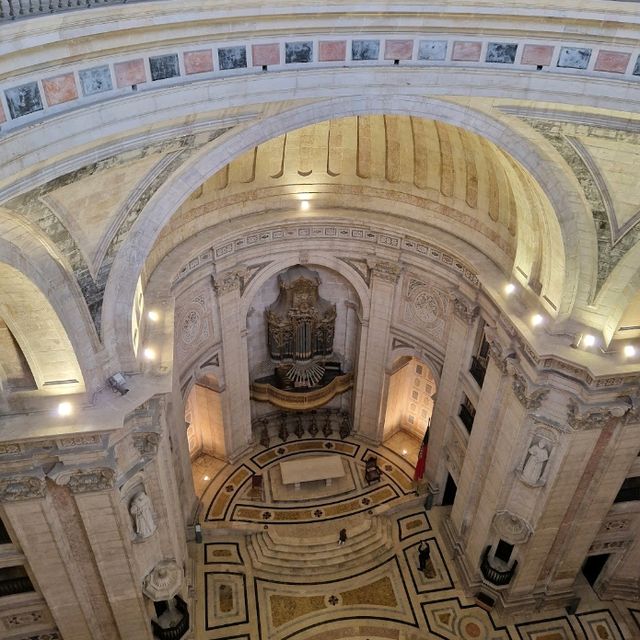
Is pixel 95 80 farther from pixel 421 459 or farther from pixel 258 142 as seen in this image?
pixel 421 459

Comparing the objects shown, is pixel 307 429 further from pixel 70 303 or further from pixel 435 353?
pixel 70 303

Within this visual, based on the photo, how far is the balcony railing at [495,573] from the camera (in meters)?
16.8

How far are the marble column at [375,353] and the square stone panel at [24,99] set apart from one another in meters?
12.2

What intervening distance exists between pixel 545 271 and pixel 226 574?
1263cm

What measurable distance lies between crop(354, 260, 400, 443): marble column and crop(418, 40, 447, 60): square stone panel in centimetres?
845

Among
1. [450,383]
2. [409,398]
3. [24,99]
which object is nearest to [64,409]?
[24,99]

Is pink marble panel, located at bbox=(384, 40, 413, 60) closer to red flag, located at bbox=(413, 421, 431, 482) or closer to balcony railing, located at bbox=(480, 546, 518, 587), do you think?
balcony railing, located at bbox=(480, 546, 518, 587)

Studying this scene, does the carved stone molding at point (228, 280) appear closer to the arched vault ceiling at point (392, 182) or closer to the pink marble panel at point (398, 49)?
the arched vault ceiling at point (392, 182)

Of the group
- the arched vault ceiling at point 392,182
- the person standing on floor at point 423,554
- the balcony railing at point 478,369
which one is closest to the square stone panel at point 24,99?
the arched vault ceiling at point 392,182

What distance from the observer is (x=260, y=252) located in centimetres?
1803

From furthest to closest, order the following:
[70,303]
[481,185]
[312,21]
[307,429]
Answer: [307,429] < [481,185] < [70,303] < [312,21]

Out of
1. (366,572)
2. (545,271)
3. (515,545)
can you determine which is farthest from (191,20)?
(366,572)

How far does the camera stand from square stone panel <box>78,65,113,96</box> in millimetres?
8055

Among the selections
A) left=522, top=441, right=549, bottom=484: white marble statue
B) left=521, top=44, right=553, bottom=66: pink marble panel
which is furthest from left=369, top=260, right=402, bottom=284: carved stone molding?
left=521, top=44, right=553, bottom=66: pink marble panel
